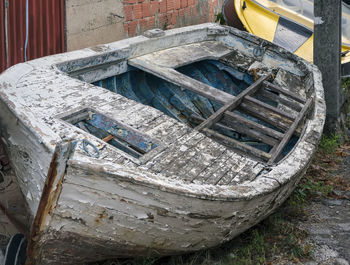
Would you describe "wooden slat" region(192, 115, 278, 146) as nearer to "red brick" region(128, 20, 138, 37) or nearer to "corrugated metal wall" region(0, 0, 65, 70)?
"corrugated metal wall" region(0, 0, 65, 70)

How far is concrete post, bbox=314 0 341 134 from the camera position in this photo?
16.9 feet

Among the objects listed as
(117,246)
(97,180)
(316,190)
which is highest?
(97,180)

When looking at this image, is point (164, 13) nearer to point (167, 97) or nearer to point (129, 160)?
point (167, 97)

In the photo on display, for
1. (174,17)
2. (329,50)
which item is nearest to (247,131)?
(329,50)

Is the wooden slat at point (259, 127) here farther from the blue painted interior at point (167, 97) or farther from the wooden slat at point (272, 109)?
the wooden slat at point (272, 109)

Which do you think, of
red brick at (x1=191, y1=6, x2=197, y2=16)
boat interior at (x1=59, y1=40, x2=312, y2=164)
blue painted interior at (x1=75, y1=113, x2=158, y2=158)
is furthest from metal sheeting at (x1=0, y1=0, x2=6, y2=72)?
red brick at (x1=191, y1=6, x2=197, y2=16)

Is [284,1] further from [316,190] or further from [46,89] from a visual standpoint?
[46,89]

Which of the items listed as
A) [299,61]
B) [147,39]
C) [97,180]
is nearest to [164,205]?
[97,180]

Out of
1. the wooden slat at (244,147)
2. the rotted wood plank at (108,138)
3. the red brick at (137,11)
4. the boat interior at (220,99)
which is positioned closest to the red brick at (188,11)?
the red brick at (137,11)

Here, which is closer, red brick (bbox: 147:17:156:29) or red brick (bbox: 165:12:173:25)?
red brick (bbox: 147:17:156:29)

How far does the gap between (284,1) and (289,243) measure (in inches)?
207

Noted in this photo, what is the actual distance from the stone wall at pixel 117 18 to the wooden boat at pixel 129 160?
1.08 metres

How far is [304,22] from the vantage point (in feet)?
24.7

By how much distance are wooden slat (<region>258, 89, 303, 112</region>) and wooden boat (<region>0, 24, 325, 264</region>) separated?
13 mm
